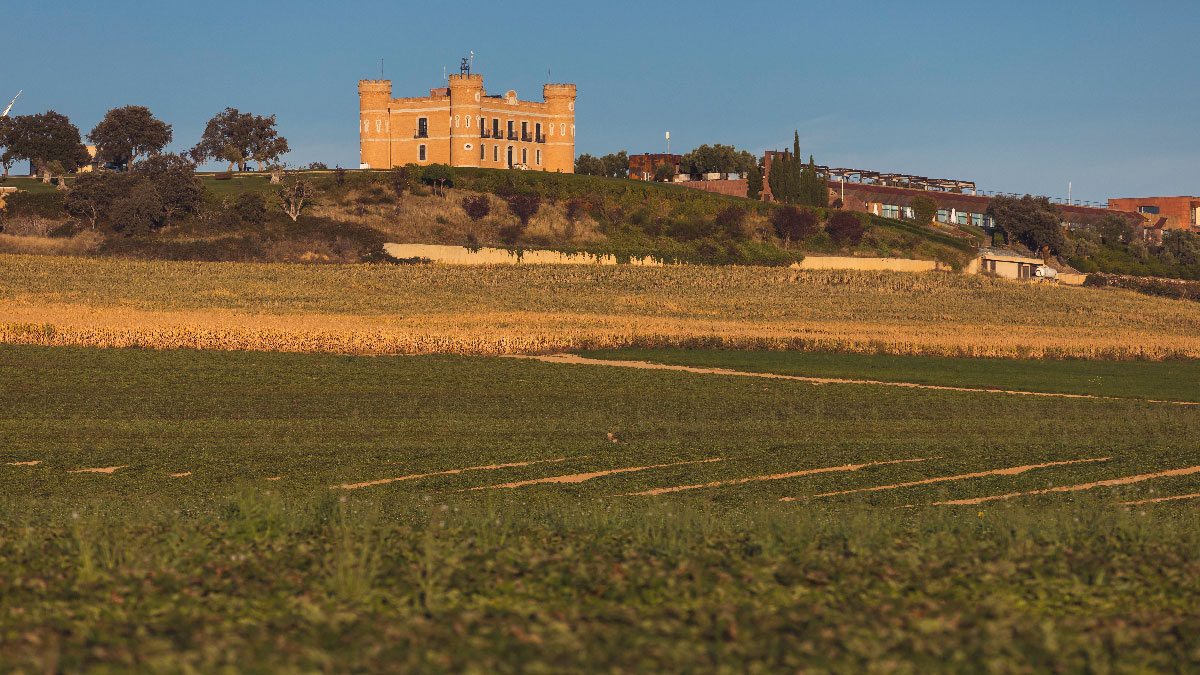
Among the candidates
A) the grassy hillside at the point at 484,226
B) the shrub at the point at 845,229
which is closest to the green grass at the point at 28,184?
the grassy hillside at the point at 484,226

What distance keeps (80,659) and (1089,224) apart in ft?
584

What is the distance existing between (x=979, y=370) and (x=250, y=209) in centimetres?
7875

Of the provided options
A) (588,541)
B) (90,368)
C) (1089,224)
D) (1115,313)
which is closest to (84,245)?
(90,368)

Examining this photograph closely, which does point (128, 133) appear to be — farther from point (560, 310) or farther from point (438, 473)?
point (438, 473)

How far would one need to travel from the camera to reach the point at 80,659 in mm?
11039

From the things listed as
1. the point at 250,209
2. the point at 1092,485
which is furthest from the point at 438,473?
the point at 250,209

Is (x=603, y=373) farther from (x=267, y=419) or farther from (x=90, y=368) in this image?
(x=90, y=368)

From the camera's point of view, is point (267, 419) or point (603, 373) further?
point (603, 373)

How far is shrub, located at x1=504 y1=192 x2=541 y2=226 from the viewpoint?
404 feet

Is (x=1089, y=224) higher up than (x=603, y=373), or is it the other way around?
(x=1089, y=224)

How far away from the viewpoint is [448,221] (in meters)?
120

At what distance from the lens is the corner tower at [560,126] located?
147 m

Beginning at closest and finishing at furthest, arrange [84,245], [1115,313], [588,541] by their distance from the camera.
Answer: [588,541] → [1115,313] → [84,245]

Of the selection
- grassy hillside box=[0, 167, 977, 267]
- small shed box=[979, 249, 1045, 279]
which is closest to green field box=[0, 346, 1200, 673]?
grassy hillside box=[0, 167, 977, 267]
